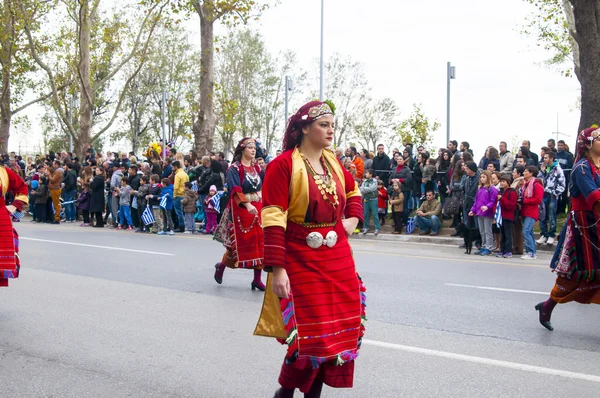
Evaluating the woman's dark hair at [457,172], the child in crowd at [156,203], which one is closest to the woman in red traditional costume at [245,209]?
the woman's dark hair at [457,172]

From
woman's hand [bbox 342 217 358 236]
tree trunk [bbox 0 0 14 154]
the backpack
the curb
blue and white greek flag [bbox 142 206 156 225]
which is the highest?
tree trunk [bbox 0 0 14 154]

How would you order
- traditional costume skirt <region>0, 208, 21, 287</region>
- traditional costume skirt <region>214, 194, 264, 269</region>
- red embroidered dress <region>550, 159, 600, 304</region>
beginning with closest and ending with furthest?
red embroidered dress <region>550, 159, 600, 304</region> < traditional costume skirt <region>0, 208, 21, 287</region> < traditional costume skirt <region>214, 194, 264, 269</region>

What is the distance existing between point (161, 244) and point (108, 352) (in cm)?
914

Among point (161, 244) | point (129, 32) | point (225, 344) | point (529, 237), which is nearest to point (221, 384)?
point (225, 344)

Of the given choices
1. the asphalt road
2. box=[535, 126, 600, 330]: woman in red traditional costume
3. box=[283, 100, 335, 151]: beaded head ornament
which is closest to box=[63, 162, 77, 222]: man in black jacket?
the asphalt road

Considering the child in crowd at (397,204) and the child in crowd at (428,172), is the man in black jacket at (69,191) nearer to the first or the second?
the child in crowd at (397,204)

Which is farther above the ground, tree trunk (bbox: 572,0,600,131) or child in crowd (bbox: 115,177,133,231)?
tree trunk (bbox: 572,0,600,131)

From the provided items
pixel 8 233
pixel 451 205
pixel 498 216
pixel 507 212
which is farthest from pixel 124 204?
pixel 8 233

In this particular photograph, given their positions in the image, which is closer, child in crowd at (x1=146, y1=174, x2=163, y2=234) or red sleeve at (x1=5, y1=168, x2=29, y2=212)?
red sleeve at (x1=5, y1=168, x2=29, y2=212)

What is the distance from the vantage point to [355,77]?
5631 cm

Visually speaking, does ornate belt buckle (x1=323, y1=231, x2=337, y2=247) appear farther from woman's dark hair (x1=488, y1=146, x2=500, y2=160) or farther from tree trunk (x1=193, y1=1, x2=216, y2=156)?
tree trunk (x1=193, y1=1, x2=216, y2=156)

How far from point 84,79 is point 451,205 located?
21.8 m

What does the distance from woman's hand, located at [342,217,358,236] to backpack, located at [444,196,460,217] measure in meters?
11.8

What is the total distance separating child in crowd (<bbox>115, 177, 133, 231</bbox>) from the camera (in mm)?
19859
